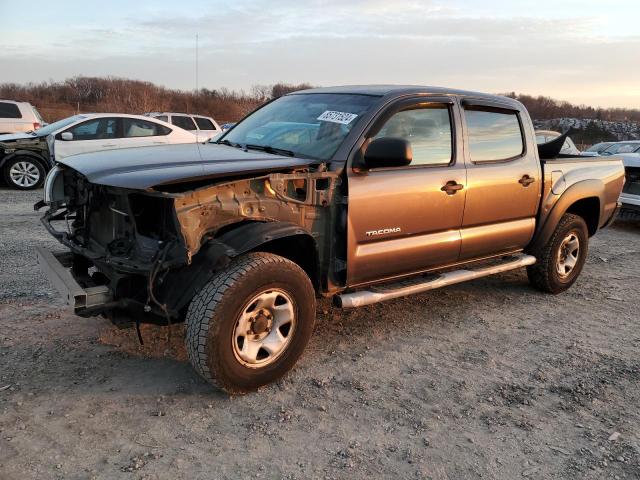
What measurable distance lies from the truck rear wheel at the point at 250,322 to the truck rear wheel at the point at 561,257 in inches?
116

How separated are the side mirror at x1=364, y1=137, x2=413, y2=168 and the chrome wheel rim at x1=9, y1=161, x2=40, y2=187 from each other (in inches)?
397

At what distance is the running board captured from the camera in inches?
147

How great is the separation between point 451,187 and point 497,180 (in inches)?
24.1

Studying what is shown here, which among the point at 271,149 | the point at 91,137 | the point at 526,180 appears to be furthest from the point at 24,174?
the point at 526,180

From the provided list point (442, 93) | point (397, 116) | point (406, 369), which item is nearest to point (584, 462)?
point (406, 369)

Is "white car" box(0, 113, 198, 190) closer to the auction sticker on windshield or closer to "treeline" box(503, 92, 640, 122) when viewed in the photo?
the auction sticker on windshield

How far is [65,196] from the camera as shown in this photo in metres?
3.84

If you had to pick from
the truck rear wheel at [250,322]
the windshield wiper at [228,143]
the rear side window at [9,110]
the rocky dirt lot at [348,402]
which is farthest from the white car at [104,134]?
the truck rear wheel at [250,322]

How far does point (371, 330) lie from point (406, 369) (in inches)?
27.1

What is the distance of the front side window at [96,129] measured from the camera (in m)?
11.3

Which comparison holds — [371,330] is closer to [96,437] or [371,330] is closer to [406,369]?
[406,369]

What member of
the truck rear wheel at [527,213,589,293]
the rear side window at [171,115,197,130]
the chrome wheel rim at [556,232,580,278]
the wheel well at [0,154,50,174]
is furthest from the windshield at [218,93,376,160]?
the rear side window at [171,115,197,130]

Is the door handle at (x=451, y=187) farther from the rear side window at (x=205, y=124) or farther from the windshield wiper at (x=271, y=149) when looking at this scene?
the rear side window at (x=205, y=124)

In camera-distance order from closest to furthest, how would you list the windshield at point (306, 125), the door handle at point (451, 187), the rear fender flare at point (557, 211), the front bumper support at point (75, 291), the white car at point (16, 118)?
1. the front bumper support at point (75, 291)
2. the windshield at point (306, 125)
3. the door handle at point (451, 187)
4. the rear fender flare at point (557, 211)
5. the white car at point (16, 118)
